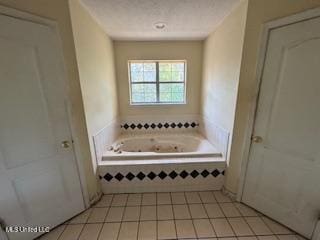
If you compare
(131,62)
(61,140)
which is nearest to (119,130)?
(131,62)

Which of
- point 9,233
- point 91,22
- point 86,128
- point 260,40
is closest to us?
point 9,233

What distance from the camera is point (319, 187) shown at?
1.33m

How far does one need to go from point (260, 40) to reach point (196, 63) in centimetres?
157

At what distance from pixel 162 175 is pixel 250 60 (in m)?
1.65

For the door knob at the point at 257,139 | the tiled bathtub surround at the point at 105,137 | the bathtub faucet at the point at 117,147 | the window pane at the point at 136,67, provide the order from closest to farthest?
the door knob at the point at 257,139 → the tiled bathtub surround at the point at 105,137 → the bathtub faucet at the point at 117,147 → the window pane at the point at 136,67

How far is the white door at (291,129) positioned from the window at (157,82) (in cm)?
175

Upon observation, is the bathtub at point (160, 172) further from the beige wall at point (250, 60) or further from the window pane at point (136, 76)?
the window pane at point (136, 76)

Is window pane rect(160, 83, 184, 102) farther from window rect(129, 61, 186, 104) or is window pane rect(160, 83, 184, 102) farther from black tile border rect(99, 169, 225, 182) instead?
black tile border rect(99, 169, 225, 182)

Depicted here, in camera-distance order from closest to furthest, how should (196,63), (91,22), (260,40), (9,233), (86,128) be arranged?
(9,233), (260,40), (86,128), (91,22), (196,63)

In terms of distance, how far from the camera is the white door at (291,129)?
49.6 inches

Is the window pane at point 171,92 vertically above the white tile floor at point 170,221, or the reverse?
the window pane at point 171,92

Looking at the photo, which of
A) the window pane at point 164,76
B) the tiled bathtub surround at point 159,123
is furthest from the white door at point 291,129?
the window pane at point 164,76

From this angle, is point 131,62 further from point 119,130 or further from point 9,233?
point 9,233

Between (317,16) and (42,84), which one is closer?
(317,16)
